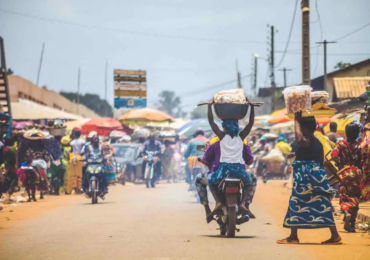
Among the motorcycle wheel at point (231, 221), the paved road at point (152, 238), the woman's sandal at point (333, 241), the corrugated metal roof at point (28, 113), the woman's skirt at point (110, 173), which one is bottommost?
the paved road at point (152, 238)

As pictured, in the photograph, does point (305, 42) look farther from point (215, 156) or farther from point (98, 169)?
point (215, 156)

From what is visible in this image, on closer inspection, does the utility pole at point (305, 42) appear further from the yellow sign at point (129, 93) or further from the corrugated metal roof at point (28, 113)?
the yellow sign at point (129, 93)

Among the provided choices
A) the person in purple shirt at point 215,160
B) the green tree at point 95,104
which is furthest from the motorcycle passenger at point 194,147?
the green tree at point 95,104

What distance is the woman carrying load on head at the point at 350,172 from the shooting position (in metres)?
12.1

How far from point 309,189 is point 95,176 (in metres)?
10.4

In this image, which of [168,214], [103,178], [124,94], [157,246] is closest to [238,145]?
[157,246]

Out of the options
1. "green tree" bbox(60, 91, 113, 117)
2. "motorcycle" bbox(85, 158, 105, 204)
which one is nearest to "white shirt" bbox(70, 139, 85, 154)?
"motorcycle" bbox(85, 158, 105, 204)

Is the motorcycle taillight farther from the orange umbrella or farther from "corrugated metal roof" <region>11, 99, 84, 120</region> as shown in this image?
the orange umbrella

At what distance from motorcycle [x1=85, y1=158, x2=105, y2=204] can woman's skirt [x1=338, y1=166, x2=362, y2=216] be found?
29.7 ft

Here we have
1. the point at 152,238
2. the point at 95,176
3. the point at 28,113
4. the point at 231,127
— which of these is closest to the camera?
the point at 152,238

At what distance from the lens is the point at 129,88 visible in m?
58.5

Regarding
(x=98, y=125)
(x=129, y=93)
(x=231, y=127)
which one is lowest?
(x=231, y=127)

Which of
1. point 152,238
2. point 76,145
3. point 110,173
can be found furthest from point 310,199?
point 76,145

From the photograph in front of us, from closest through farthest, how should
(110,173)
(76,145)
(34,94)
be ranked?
(110,173) → (76,145) → (34,94)
